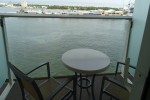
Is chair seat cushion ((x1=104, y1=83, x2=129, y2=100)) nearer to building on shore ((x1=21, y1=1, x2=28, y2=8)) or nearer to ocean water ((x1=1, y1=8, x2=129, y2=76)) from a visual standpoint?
ocean water ((x1=1, y1=8, x2=129, y2=76))

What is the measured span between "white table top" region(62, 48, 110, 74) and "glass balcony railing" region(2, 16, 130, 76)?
0.61 meters

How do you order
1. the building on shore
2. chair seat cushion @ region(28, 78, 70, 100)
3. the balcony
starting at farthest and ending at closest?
the balcony
the building on shore
chair seat cushion @ region(28, 78, 70, 100)

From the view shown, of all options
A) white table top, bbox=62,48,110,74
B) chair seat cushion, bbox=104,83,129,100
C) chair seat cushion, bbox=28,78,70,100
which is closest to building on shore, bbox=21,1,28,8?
white table top, bbox=62,48,110,74

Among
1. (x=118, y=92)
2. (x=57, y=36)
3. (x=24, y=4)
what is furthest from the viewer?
(x=57, y=36)

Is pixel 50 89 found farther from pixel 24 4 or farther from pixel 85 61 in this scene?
pixel 24 4

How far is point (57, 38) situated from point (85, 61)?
3.27 feet

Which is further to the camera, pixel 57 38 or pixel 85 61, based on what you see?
pixel 57 38

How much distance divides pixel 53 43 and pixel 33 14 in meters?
0.64

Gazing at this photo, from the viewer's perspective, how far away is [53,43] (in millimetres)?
2920

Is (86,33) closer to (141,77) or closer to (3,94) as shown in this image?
(3,94)

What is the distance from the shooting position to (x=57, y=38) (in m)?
2.89

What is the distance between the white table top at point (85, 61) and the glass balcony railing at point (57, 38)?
607 mm

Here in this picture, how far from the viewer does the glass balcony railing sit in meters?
2.70

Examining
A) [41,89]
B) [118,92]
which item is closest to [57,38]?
[41,89]
